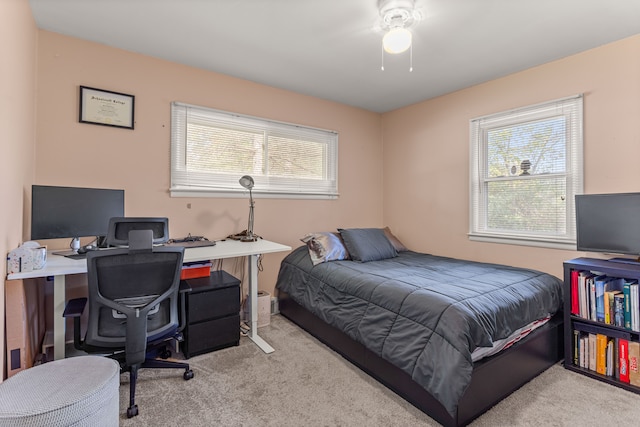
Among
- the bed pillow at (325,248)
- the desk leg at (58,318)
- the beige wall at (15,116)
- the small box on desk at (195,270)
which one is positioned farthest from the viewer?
the bed pillow at (325,248)

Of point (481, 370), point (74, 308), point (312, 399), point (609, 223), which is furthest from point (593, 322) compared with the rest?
point (74, 308)

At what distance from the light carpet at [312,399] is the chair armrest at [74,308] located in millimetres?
610

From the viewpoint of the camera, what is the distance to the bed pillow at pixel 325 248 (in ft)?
9.96

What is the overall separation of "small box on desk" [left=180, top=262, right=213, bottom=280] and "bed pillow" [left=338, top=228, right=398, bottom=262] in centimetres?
139

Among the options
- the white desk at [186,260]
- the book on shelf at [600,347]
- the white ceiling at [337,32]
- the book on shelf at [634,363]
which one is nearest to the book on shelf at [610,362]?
the book on shelf at [600,347]

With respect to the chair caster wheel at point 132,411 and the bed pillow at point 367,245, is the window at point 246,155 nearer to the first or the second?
the bed pillow at point 367,245

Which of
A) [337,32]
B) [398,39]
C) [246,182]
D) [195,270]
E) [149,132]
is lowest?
[195,270]

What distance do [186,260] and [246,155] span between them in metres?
1.50

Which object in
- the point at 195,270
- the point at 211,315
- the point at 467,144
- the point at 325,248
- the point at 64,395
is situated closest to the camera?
the point at 64,395

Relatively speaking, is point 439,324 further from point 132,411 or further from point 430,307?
point 132,411

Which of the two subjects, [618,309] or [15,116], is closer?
[15,116]

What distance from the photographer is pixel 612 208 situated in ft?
7.47

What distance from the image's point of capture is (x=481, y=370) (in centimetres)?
172

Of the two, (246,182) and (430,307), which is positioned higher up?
(246,182)
